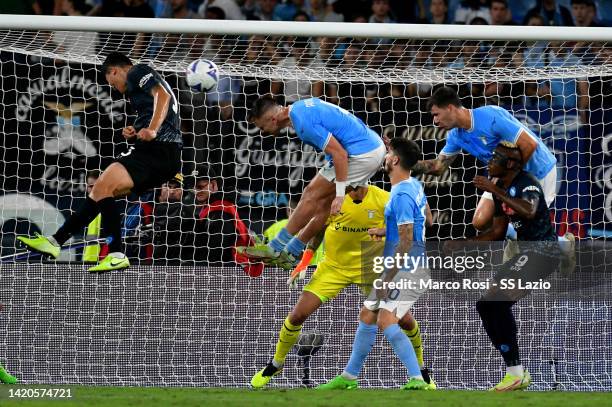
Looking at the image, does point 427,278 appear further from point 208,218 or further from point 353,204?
point 208,218

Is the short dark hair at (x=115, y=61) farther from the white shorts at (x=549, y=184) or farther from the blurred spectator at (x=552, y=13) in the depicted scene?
the blurred spectator at (x=552, y=13)

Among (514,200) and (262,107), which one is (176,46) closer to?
(262,107)

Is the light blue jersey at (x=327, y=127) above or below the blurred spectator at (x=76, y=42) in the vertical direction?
below

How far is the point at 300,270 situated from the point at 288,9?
18.4ft

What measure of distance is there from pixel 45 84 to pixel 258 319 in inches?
128

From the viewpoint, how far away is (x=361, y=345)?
10.0m

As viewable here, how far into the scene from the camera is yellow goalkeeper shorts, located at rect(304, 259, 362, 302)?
1041cm

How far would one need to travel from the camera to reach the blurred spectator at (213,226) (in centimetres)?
1185

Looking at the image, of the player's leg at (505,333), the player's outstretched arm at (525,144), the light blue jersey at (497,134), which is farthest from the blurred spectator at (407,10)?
the player's leg at (505,333)

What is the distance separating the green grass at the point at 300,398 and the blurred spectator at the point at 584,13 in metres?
7.09

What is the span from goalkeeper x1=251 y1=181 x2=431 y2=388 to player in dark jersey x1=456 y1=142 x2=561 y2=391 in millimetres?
1027

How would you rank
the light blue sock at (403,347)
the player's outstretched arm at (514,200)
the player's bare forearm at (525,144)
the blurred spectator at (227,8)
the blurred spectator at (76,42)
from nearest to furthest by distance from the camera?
the player's outstretched arm at (514,200) → the light blue sock at (403,347) → the player's bare forearm at (525,144) → the blurred spectator at (76,42) → the blurred spectator at (227,8)

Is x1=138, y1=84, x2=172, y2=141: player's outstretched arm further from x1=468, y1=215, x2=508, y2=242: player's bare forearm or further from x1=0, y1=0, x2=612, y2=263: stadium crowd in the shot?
x1=468, y1=215, x2=508, y2=242: player's bare forearm

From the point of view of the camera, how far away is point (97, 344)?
434 inches
